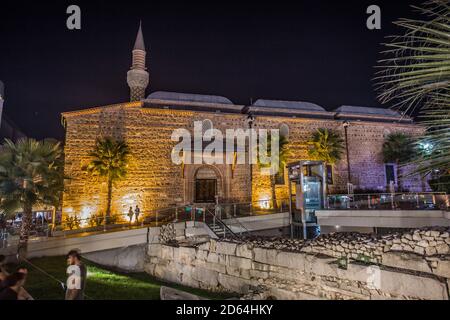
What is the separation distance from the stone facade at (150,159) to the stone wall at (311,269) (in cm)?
778

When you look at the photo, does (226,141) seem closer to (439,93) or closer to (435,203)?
(435,203)

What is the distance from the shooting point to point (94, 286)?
26.2ft

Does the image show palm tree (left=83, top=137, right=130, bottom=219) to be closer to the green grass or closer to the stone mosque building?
the stone mosque building

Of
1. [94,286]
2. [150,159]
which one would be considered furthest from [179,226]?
[150,159]

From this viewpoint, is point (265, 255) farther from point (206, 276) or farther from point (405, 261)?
point (405, 261)

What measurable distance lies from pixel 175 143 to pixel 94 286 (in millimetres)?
12701

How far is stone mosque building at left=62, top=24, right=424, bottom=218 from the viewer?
17.6m

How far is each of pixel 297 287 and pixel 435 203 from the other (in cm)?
874

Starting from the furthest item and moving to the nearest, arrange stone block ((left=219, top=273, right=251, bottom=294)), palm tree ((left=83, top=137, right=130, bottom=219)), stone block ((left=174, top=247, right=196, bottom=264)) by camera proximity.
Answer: palm tree ((left=83, top=137, right=130, bottom=219)) → stone block ((left=174, top=247, right=196, bottom=264)) → stone block ((left=219, top=273, right=251, bottom=294))

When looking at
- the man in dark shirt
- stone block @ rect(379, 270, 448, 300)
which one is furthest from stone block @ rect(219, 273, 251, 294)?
the man in dark shirt

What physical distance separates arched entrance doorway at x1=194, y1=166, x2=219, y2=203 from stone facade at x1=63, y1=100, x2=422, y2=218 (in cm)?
25

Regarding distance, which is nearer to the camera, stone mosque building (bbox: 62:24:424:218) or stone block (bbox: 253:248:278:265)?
stone block (bbox: 253:248:278:265)

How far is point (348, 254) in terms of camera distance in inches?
285
